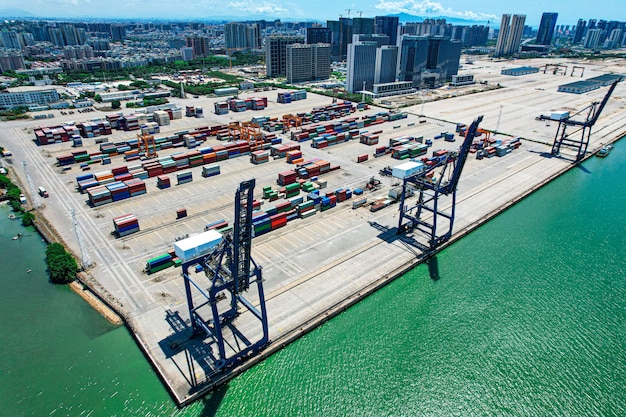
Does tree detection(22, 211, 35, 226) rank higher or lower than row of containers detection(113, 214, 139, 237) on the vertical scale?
lower

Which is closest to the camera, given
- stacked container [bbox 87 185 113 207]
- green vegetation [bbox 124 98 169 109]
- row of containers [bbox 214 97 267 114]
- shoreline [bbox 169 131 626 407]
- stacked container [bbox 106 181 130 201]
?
shoreline [bbox 169 131 626 407]

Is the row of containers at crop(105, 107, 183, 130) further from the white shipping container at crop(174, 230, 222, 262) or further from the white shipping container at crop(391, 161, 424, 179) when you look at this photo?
the white shipping container at crop(174, 230, 222, 262)

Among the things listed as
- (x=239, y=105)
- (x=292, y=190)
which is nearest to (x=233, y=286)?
(x=292, y=190)

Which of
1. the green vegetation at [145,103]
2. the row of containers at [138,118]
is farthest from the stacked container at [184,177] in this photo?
the green vegetation at [145,103]

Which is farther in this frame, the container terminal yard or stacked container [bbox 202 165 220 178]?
stacked container [bbox 202 165 220 178]

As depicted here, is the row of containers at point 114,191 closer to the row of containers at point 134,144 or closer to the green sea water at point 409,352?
the green sea water at point 409,352

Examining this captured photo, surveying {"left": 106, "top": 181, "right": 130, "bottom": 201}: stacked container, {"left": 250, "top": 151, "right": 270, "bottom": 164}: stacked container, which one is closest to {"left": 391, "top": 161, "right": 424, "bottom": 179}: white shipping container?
{"left": 250, "top": 151, "right": 270, "bottom": 164}: stacked container

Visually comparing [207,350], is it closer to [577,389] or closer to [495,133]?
[577,389]
